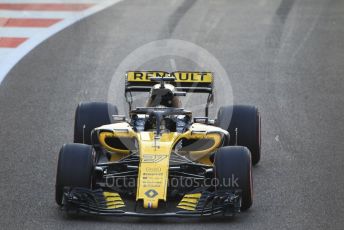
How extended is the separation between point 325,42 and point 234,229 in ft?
33.9

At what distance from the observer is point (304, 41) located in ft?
65.9

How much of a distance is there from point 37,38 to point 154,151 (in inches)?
376

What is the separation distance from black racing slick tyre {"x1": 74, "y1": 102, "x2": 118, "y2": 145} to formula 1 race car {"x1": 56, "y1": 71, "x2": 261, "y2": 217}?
0.01 metres

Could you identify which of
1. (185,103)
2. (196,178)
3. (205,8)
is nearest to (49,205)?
(196,178)

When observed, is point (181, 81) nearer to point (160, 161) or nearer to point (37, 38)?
point (160, 161)

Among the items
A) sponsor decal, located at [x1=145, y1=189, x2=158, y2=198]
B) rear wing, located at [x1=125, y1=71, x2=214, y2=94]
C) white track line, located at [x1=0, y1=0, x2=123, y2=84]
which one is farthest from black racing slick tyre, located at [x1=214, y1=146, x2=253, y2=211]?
white track line, located at [x1=0, y1=0, x2=123, y2=84]

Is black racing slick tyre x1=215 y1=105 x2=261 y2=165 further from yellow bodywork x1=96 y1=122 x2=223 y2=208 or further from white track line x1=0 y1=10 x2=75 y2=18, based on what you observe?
white track line x1=0 y1=10 x2=75 y2=18

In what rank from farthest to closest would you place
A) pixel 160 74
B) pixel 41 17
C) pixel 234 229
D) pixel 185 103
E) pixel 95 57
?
pixel 41 17 → pixel 95 57 → pixel 185 103 → pixel 160 74 → pixel 234 229

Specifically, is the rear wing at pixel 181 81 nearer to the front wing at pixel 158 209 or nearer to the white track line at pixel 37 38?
the front wing at pixel 158 209

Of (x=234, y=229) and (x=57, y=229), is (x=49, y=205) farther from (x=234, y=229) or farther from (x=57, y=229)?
(x=234, y=229)

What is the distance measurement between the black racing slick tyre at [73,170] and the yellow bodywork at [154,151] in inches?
21.1

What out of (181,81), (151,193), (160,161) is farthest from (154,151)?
(181,81)

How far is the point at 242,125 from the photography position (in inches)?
493

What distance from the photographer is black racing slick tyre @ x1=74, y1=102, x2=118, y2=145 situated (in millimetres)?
12641
